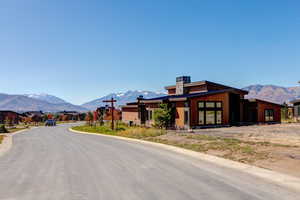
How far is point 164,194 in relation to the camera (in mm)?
7918

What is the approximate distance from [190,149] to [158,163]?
15.4 feet

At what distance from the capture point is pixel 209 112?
3341cm

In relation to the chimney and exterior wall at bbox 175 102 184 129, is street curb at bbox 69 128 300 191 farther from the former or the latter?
the chimney

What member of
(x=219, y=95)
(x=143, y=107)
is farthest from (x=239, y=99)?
(x=143, y=107)

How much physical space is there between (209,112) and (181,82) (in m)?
14.9

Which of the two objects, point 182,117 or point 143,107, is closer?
point 182,117

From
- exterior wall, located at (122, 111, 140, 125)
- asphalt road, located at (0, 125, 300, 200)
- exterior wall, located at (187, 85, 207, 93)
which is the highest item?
exterior wall, located at (187, 85, 207, 93)

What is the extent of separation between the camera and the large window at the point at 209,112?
32562 millimetres

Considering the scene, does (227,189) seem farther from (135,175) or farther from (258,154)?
(258,154)

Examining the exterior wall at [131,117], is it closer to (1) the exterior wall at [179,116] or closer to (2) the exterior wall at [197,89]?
(2) the exterior wall at [197,89]

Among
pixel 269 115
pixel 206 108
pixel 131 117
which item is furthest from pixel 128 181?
pixel 131 117

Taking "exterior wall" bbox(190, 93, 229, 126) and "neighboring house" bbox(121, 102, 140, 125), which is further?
"neighboring house" bbox(121, 102, 140, 125)

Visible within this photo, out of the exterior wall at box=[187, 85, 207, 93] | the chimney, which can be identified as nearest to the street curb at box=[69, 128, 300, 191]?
the exterior wall at box=[187, 85, 207, 93]

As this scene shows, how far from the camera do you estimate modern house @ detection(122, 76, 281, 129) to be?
32250 millimetres
